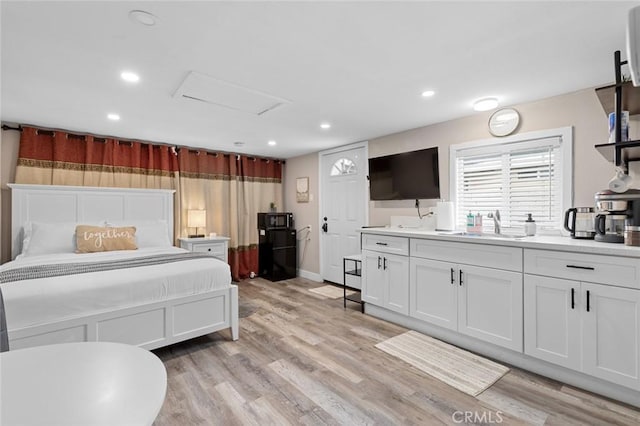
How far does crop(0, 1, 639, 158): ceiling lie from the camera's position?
1.59 meters

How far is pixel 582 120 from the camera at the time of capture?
2574 mm

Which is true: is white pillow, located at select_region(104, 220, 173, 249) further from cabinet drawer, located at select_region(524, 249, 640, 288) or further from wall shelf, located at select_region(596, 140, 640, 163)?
wall shelf, located at select_region(596, 140, 640, 163)

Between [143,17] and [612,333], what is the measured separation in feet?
11.3

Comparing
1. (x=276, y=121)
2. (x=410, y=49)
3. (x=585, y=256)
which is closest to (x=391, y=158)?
(x=276, y=121)

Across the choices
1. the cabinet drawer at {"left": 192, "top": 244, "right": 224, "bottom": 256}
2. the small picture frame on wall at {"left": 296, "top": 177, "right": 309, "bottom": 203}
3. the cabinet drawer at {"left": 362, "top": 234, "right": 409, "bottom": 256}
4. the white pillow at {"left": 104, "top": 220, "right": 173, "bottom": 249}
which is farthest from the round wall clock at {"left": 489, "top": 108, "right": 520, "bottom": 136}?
the white pillow at {"left": 104, "top": 220, "right": 173, "bottom": 249}

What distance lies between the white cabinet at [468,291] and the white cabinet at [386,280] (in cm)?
10

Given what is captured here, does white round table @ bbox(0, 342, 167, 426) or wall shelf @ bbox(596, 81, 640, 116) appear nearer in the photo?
white round table @ bbox(0, 342, 167, 426)

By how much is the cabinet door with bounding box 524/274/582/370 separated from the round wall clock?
1503 mm

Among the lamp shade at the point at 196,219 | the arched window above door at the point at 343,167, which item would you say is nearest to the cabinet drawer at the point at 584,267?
the arched window above door at the point at 343,167

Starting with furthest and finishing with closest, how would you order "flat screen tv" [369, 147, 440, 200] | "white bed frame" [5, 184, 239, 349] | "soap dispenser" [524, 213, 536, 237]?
"flat screen tv" [369, 147, 440, 200]
"soap dispenser" [524, 213, 536, 237]
"white bed frame" [5, 184, 239, 349]

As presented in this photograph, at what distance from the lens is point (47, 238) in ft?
11.1

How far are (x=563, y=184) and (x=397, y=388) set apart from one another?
2289 mm

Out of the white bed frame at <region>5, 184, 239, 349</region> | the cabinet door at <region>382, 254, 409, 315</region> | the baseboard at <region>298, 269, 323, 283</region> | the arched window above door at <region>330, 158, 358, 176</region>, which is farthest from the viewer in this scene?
the baseboard at <region>298, 269, 323, 283</region>
